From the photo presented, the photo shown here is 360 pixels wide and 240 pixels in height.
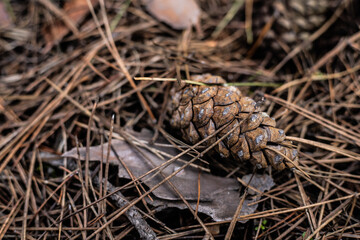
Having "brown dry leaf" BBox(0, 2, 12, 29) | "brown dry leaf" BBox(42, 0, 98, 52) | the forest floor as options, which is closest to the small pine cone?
the forest floor

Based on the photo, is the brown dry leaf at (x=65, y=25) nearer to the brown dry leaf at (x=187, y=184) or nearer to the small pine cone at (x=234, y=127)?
the brown dry leaf at (x=187, y=184)

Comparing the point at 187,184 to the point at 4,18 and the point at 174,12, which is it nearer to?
the point at 174,12

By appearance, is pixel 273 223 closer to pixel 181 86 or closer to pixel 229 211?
pixel 229 211

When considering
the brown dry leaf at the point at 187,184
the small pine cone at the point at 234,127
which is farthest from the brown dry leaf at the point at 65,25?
the small pine cone at the point at 234,127

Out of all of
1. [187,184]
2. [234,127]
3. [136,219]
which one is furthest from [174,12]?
[136,219]

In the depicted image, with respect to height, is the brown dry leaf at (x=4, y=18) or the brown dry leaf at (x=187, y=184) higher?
the brown dry leaf at (x=4, y=18)

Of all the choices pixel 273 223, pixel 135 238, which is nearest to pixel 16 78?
pixel 135 238
